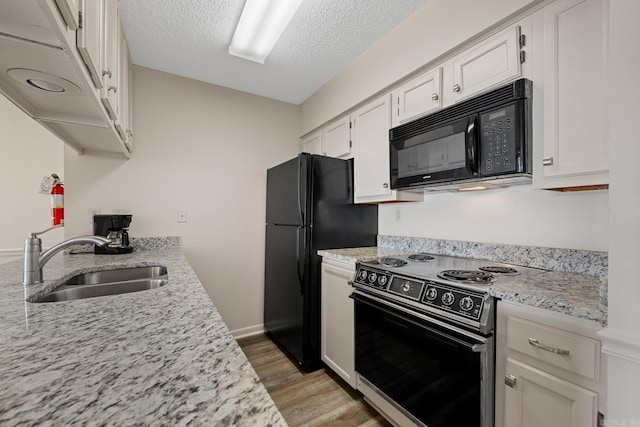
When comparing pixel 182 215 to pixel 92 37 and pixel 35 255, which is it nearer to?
pixel 35 255

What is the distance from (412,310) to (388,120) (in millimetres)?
1359

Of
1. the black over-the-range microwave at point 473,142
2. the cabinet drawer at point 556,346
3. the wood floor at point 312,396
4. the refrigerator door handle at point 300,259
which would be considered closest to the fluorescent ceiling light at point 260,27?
the black over-the-range microwave at point 473,142

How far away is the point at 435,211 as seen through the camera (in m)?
2.04

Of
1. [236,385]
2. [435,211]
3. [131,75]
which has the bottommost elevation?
[236,385]

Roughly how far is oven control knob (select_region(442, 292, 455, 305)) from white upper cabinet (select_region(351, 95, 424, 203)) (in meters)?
0.93

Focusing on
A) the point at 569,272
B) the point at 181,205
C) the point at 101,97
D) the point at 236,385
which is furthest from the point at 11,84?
the point at 569,272

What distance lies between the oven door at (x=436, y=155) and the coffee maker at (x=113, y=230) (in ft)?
6.75

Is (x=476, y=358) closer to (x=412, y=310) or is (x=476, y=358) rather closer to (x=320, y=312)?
(x=412, y=310)

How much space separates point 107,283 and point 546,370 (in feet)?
6.68

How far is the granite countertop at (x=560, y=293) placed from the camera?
2.89 ft

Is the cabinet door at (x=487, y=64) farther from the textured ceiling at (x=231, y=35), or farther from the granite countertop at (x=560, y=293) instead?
the granite countertop at (x=560, y=293)

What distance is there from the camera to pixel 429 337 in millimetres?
1291

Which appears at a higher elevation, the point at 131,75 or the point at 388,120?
the point at 131,75

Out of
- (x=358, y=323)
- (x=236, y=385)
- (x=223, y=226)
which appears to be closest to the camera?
(x=236, y=385)
